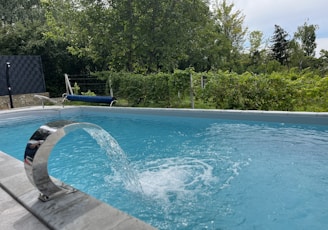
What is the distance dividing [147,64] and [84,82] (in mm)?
4119

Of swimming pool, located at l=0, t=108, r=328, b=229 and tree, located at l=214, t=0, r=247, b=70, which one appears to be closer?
swimming pool, located at l=0, t=108, r=328, b=229

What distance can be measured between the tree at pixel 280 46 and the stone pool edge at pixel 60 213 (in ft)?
80.0

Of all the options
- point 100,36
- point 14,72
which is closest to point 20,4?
point 14,72

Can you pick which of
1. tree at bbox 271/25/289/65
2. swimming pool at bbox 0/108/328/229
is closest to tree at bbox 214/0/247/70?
tree at bbox 271/25/289/65

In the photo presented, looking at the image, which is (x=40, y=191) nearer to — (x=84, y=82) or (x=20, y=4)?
(x=84, y=82)

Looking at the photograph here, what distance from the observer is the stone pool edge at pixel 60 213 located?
183cm

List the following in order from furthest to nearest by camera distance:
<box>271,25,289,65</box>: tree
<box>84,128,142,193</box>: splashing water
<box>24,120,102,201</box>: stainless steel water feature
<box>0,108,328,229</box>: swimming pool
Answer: <box>271,25,289,65</box>: tree → <box>84,128,142,193</box>: splashing water → <box>0,108,328,229</box>: swimming pool → <box>24,120,102,201</box>: stainless steel water feature

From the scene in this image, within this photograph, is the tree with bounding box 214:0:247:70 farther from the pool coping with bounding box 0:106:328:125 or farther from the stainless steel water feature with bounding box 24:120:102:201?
the stainless steel water feature with bounding box 24:120:102:201

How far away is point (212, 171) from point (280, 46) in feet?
75.4

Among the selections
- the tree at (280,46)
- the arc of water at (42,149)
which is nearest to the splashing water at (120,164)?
the arc of water at (42,149)

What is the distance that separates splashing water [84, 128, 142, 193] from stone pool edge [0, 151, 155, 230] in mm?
990

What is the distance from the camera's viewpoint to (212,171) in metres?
3.85

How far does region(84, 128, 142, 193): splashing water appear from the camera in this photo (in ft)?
11.2

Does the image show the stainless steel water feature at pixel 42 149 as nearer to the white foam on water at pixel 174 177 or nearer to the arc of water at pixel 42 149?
the arc of water at pixel 42 149
